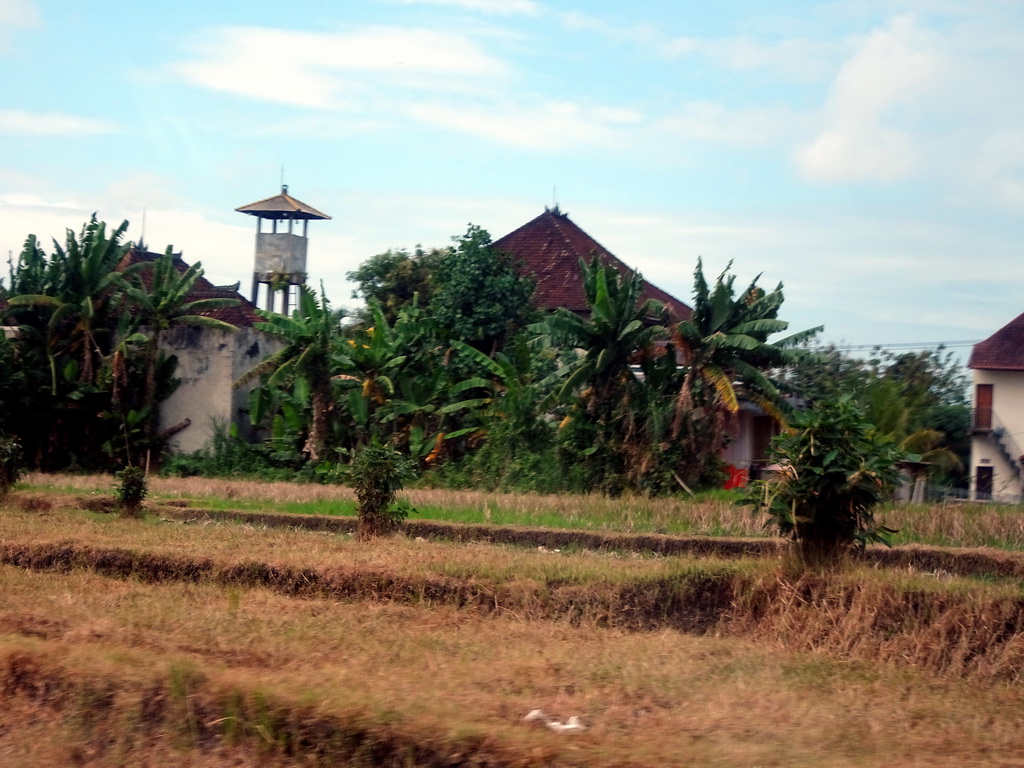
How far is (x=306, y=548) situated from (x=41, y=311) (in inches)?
686

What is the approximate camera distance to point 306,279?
110 feet

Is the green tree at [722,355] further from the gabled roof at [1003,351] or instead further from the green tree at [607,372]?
the gabled roof at [1003,351]

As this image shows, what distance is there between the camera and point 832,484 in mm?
9625

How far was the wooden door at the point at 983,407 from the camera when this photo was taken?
3269 centimetres

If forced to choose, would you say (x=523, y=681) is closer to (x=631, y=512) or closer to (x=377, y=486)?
(x=377, y=486)

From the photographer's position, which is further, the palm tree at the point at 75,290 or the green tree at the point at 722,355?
the palm tree at the point at 75,290

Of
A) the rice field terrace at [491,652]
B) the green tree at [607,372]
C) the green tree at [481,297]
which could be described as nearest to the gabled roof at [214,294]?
the green tree at [481,297]

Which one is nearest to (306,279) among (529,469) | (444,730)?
(529,469)

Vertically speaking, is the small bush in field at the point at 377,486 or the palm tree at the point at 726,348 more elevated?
the palm tree at the point at 726,348

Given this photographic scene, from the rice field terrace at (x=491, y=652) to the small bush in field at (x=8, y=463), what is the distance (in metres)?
3.74

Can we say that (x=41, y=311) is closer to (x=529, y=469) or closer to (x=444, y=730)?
(x=529, y=469)

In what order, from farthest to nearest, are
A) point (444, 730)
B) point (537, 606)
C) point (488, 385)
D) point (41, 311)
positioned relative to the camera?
point (41, 311) → point (488, 385) → point (537, 606) → point (444, 730)

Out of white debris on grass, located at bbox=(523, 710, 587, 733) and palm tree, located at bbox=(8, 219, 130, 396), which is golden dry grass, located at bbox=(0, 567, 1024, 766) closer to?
white debris on grass, located at bbox=(523, 710, 587, 733)

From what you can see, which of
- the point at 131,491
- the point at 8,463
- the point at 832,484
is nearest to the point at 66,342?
the point at 8,463
